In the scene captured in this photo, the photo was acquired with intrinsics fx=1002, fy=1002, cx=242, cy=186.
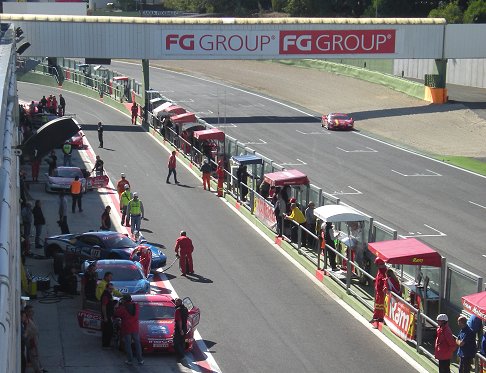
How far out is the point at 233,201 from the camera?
35250mm

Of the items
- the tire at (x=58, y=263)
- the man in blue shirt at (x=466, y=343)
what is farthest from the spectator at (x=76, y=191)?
the man in blue shirt at (x=466, y=343)

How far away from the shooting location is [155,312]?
65.0 ft

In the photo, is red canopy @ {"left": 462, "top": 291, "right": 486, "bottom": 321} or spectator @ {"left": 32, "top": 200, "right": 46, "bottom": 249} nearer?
red canopy @ {"left": 462, "top": 291, "right": 486, "bottom": 321}

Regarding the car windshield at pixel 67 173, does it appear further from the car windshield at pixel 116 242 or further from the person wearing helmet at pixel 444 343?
the person wearing helmet at pixel 444 343

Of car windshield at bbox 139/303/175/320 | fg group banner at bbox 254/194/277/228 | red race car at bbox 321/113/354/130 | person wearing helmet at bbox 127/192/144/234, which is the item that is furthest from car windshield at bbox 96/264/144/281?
red race car at bbox 321/113/354/130

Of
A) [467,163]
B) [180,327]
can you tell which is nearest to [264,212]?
[180,327]

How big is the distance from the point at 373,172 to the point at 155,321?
27.1m

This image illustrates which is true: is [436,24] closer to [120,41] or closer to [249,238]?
[120,41]

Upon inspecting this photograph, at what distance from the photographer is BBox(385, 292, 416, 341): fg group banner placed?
760 inches

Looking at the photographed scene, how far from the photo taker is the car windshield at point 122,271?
73.3 feet

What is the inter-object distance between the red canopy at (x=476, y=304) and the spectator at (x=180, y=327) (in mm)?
5140

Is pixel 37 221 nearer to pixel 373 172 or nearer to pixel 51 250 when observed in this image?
pixel 51 250

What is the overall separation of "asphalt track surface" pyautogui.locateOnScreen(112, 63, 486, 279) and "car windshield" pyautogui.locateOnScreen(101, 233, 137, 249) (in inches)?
384

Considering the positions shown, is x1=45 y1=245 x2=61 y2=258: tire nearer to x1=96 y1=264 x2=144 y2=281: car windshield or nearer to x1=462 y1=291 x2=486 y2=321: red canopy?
x1=96 y1=264 x2=144 y2=281: car windshield
